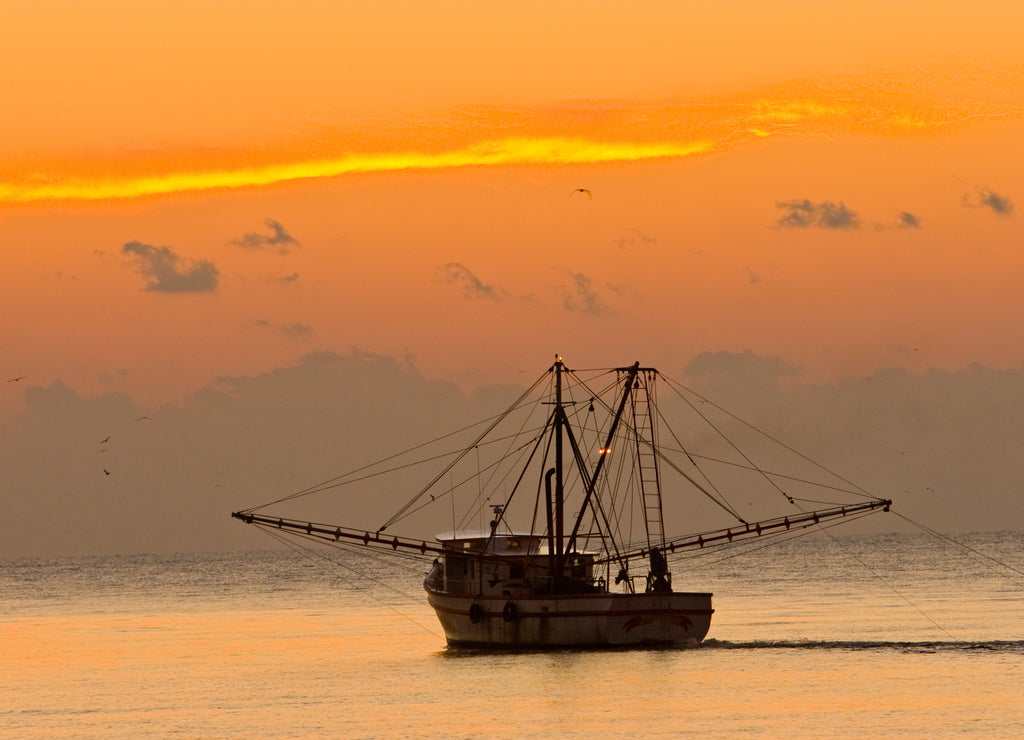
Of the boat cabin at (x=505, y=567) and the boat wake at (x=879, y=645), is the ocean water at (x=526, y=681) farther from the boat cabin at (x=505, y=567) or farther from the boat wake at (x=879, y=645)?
the boat cabin at (x=505, y=567)

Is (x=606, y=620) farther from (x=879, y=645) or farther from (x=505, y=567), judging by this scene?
(x=879, y=645)

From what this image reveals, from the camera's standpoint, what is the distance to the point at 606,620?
84750 millimetres

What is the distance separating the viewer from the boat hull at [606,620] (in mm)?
84562

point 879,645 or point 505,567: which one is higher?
point 505,567

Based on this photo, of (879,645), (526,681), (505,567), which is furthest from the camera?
(879,645)

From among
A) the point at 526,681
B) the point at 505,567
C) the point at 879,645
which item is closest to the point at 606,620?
the point at 505,567

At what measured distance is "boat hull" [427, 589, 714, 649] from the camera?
84.6 m

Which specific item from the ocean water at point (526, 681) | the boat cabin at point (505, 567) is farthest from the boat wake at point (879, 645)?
the boat cabin at point (505, 567)

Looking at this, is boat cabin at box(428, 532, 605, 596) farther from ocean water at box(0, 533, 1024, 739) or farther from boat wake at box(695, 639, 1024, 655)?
boat wake at box(695, 639, 1024, 655)

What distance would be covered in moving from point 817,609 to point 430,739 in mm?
71866

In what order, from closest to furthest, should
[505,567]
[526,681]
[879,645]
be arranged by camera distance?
[526,681]
[505,567]
[879,645]

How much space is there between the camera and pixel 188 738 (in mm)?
63219

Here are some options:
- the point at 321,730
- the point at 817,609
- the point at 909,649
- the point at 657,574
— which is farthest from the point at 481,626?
the point at 817,609

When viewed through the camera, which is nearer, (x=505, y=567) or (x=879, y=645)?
(x=505, y=567)
